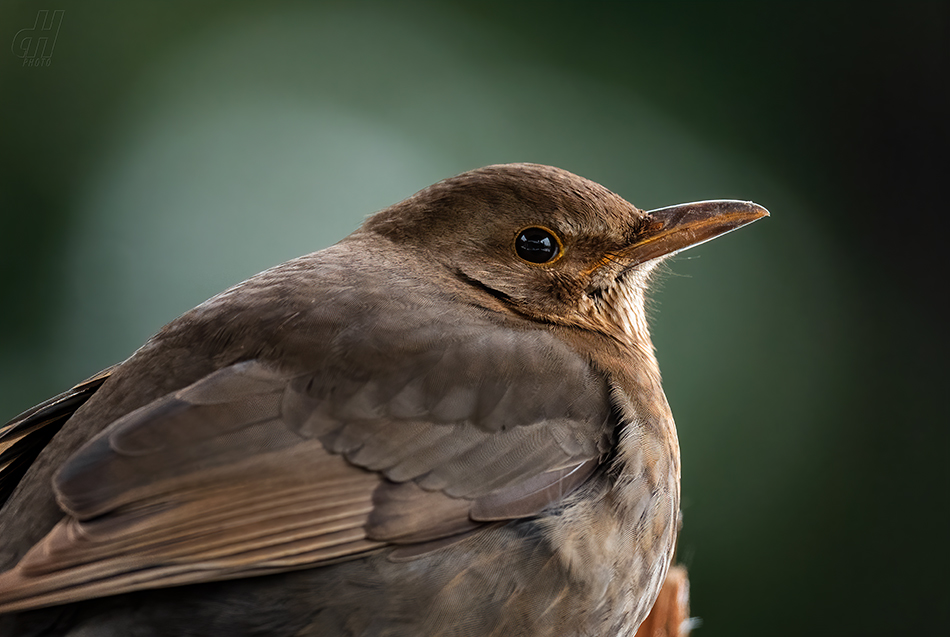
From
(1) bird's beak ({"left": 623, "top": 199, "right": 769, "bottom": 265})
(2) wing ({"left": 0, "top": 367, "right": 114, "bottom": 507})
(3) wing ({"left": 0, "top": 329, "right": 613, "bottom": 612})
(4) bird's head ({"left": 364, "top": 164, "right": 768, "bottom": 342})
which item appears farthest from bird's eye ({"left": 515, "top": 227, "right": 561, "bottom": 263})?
(2) wing ({"left": 0, "top": 367, "right": 114, "bottom": 507})

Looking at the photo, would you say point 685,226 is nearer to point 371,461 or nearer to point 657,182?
A: point 371,461

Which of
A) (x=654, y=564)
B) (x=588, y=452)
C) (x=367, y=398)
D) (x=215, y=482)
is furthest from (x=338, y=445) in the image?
(x=654, y=564)

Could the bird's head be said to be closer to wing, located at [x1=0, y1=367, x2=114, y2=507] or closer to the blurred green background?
wing, located at [x1=0, y1=367, x2=114, y2=507]

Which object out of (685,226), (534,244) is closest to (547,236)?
(534,244)

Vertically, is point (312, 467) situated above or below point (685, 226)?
below

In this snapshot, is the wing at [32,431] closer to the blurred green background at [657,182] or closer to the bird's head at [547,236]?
the bird's head at [547,236]

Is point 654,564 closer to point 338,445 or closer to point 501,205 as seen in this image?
point 338,445
